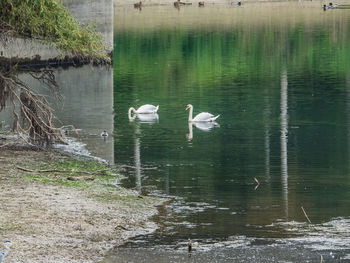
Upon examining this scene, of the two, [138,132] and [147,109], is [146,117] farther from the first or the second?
[138,132]

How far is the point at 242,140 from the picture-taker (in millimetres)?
31406

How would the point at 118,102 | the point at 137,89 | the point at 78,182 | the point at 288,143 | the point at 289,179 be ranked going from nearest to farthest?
the point at 78,182, the point at 289,179, the point at 288,143, the point at 118,102, the point at 137,89

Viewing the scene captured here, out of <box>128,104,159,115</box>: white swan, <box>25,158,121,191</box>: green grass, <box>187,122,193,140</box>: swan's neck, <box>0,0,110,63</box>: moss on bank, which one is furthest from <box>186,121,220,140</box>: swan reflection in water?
<box>25,158,121,191</box>: green grass

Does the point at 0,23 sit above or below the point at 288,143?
above

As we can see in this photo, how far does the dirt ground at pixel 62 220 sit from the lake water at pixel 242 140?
0.51 meters

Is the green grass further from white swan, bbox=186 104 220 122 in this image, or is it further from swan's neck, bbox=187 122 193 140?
white swan, bbox=186 104 220 122

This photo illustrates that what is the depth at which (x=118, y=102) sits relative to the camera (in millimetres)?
42906

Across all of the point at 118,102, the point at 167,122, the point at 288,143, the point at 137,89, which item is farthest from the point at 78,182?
the point at 137,89

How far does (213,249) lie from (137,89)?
3138 centimetres

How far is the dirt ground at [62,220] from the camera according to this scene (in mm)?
16359

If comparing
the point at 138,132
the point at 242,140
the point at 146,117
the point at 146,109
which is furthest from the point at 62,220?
the point at 146,109

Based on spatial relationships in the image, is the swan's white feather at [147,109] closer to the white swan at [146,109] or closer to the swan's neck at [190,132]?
the white swan at [146,109]

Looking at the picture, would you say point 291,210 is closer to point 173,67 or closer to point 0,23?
point 0,23

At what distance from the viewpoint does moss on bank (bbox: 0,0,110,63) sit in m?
24.6
